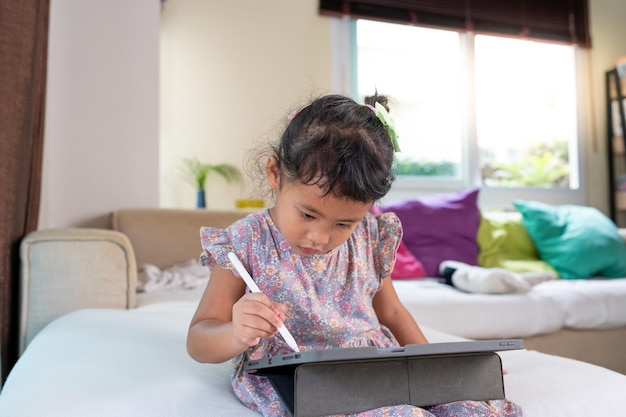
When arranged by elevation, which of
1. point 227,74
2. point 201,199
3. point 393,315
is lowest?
point 393,315

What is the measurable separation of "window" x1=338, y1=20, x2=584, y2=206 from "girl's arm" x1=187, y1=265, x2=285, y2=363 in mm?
2897

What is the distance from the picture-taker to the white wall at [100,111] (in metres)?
2.32

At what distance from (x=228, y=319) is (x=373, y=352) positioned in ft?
1.09

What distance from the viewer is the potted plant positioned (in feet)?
11.2

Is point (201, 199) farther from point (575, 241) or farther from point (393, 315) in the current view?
point (393, 315)

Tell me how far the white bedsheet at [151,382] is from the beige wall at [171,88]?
1.56 feet

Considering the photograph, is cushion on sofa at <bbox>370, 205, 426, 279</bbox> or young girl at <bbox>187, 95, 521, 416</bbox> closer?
young girl at <bbox>187, 95, 521, 416</bbox>

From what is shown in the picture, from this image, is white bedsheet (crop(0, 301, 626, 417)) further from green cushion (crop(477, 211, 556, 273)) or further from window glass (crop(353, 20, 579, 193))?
window glass (crop(353, 20, 579, 193))

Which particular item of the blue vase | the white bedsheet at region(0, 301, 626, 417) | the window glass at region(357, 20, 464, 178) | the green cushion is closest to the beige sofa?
the white bedsheet at region(0, 301, 626, 417)

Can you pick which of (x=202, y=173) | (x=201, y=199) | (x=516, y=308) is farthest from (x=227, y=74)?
(x=516, y=308)

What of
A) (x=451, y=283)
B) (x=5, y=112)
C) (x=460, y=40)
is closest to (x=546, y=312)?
(x=451, y=283)

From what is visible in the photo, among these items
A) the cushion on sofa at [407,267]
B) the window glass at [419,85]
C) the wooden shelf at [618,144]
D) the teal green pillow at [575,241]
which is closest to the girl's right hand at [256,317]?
the cushion on sofa at [407,267]

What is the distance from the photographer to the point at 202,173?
3.43 m

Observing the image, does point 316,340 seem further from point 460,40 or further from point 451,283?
point 460,40
